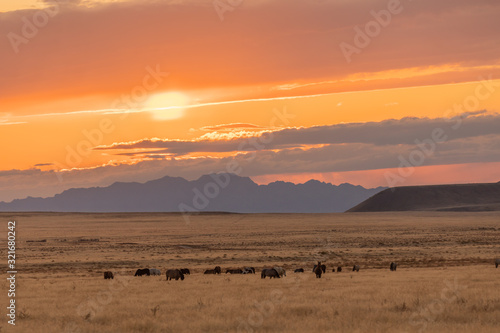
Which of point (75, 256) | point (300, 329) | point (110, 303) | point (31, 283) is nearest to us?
point (300, 329)

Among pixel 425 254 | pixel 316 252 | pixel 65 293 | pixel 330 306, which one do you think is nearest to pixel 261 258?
pixel 316 252

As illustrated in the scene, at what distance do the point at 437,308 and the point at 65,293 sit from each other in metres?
16.6

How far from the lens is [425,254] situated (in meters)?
59.5

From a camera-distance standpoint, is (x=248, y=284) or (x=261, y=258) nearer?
(x=248, y=284)

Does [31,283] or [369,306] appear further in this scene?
[31,283]

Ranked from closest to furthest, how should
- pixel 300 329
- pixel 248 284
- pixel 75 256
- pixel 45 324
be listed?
pixel 300 329
pixel 45 324
pixel 248 284
pixel 75 256

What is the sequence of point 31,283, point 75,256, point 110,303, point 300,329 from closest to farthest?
point 300,329 < point 110,303 < point 31,283 < point 75,256

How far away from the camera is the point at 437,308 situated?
21.8 m

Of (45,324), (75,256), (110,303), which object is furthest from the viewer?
(75,256)

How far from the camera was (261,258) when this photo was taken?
56.9m

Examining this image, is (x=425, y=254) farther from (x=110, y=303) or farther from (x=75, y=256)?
(x=110, y=303)

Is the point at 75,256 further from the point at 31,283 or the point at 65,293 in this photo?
the point at 65,293

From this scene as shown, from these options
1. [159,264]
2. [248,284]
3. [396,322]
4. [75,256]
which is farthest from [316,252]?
[396,322]

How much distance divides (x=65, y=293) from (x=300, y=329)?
A: 561 inches
